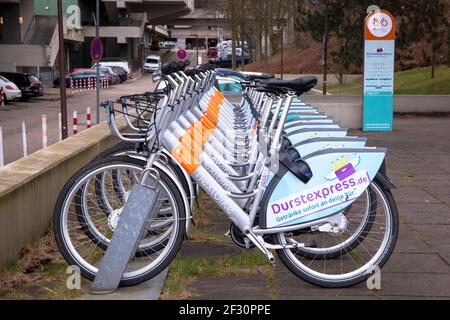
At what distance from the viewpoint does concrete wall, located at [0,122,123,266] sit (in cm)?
514

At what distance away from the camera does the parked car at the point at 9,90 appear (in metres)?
33.3

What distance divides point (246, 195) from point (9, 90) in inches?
1203

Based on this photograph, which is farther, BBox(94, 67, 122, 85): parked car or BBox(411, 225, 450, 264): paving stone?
BBox(94, 67, 122, 85): parked car

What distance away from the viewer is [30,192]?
571 centimetres

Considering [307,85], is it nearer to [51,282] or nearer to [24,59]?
[51,282]

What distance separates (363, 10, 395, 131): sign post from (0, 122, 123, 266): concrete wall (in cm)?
1000

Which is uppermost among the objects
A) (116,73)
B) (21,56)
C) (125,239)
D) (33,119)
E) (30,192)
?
(21,56)

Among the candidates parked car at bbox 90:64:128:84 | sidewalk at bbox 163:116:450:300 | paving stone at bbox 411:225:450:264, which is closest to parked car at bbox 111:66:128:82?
parked car at bbox 90:64:128:84

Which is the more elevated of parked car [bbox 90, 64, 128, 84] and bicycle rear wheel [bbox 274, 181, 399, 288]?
parked car [bbox 90, 64, 128, 84]

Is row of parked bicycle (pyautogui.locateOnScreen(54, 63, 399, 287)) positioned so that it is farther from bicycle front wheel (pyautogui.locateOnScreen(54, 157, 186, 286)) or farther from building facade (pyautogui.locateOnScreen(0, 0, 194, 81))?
building facade (pyautogui.locateOnScreen(0, 0, 194, 81))

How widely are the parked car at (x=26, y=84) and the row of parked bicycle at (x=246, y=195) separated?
32.3m

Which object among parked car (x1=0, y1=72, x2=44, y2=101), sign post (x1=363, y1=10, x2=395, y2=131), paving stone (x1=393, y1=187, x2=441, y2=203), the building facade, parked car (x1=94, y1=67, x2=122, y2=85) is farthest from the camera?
parked car (x1=94, y1=67, x2=122, y2=85)

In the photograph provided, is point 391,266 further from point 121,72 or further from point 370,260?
point 121,72

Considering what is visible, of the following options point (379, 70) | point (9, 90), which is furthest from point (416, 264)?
point (9, 90)
